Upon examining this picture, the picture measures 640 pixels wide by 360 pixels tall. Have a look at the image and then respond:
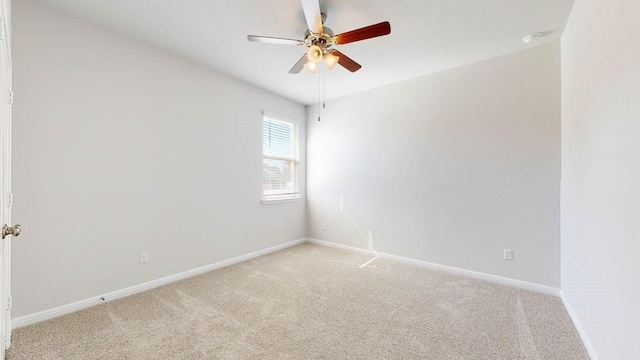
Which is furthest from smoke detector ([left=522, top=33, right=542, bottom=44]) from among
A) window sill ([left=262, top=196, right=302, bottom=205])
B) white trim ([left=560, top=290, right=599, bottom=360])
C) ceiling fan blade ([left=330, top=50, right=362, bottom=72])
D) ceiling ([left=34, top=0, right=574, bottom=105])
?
window sill ([left=262, top=196, right=302, bottom=205])

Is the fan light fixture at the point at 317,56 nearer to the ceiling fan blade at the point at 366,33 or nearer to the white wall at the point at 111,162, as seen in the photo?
the ceiling fan blade at the point at 366,33

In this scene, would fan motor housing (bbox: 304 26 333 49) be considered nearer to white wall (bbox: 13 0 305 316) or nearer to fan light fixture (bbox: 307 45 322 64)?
fan light fixture (bbox: 307 45 322 64)

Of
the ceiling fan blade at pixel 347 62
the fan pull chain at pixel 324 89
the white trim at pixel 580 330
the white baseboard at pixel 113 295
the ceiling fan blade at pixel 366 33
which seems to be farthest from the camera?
the fan pull chain at pixel 324 89

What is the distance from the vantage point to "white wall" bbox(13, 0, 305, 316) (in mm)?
2084

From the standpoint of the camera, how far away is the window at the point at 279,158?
4.13 metres

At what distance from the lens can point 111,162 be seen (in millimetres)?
2492

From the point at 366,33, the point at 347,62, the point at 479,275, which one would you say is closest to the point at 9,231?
the point at 366,33

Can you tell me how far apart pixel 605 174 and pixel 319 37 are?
2069 millimetres

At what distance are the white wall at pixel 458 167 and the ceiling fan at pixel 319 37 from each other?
5.24 feet

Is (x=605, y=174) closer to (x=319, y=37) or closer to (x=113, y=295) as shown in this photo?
(x=319, y=37)

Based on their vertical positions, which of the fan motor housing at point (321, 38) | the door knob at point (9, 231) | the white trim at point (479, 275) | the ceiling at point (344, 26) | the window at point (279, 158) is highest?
the ceiling at point (344, 26)

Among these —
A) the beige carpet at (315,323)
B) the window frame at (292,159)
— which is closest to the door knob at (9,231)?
the beige carpet at (315,323)

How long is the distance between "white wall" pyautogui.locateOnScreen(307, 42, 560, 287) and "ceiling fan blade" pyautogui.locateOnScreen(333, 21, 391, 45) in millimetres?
1839

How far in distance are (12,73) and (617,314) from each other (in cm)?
417
